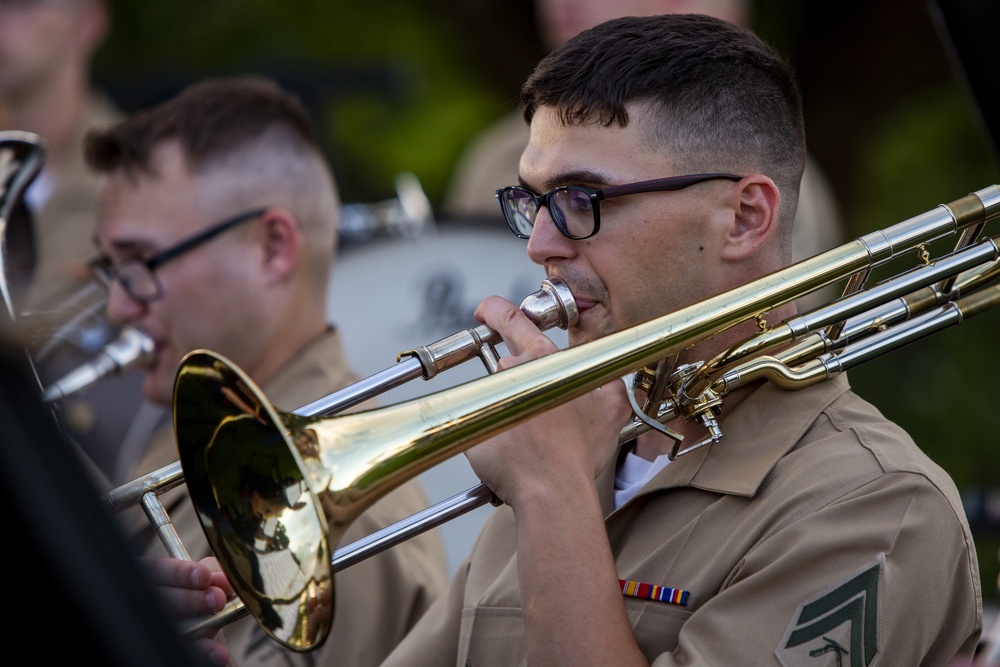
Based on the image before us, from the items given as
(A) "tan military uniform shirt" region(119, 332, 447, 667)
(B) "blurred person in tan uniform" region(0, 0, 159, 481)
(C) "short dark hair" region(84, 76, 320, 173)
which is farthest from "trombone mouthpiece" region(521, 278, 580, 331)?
(B) "blurred person in tan uniform" region(0, 0, 159, 481)

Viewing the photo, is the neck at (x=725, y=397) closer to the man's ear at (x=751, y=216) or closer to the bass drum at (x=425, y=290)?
the man's ear at (x=751, y=216)

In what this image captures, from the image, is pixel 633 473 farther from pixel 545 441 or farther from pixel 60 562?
pixel 60 562

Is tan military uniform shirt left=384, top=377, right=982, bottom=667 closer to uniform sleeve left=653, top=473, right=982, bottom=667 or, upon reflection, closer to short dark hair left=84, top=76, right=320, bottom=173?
uniform sleeve left=653, top=473, right=982, bottom=667

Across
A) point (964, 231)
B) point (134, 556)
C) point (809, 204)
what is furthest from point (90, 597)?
point (809, 204)

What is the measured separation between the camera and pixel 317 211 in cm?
367

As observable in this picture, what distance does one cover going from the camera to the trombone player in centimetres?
191

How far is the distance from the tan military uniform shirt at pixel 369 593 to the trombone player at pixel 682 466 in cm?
31

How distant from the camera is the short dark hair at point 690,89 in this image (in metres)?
2.25

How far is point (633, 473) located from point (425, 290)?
2.26m

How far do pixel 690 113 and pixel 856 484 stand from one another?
718 mm

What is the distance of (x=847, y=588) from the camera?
187 cm

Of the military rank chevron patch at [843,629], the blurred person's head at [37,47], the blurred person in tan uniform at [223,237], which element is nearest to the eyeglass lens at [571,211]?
the military rank chevron patch at [843,629]

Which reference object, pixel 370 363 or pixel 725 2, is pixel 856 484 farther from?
pixel 725 2

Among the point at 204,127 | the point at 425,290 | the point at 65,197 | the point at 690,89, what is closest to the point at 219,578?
the point at 690,89
